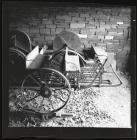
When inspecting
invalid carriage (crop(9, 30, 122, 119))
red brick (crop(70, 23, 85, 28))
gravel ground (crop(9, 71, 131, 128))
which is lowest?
gravel ground (crop(9, 71, 131, 128))

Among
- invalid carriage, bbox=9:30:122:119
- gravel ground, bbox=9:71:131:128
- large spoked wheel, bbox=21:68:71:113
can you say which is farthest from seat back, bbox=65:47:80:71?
gravel ground, bbox=9:71:131:128

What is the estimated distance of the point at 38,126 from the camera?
2475mm

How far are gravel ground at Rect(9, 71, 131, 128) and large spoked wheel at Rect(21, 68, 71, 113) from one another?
0.09m

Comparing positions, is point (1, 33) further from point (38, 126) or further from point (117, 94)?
point (117, 94)

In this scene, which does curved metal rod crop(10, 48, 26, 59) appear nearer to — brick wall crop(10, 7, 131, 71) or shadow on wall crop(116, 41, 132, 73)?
brick wall crop(10, 7, 131, 71)

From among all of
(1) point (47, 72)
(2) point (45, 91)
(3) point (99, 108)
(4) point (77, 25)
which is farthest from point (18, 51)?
(3) point (99, 108)

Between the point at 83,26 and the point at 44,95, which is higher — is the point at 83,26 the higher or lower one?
the higher one

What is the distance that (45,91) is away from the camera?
2.49 meters

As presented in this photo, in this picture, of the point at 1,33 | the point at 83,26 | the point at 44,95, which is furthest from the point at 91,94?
the point at 1,33

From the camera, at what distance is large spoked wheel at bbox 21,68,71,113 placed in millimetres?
2490

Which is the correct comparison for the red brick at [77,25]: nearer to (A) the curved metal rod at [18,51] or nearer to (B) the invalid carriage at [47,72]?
(B) the invalid carriage at [47,72]

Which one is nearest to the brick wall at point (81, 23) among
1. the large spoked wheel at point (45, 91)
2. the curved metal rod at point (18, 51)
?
the curved metal rod at point (18, 51)

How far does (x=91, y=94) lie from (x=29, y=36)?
93 cm

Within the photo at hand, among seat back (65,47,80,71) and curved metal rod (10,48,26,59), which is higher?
curved metal rod (10,48,26,59)
